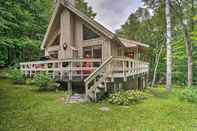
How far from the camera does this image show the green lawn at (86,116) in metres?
6.75

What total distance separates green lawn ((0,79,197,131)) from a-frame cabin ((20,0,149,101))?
6.68 feet

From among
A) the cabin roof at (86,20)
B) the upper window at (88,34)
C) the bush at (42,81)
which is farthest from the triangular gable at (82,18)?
the bush at (42,81)

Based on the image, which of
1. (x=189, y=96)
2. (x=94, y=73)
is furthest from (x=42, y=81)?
(x=189, y=96)

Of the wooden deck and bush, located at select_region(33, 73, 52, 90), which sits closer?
the wooden deck

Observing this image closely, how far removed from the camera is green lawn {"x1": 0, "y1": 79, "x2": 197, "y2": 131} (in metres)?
6.75

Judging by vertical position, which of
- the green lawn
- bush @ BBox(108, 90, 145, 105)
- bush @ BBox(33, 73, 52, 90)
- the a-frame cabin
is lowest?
the green lawn

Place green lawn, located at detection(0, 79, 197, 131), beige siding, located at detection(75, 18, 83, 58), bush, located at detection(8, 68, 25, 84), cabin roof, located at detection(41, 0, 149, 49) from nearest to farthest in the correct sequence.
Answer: green lawn, located at detection(0, 79, 197, 131) → cabin roof, located at detection(41, 0, 149, 49) → bush, located at detection(8, 68, 25, 84) → beige siding, located at detection(75, 18, 83, 58)

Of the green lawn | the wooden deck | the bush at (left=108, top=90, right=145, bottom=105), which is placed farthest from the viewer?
the wooden deck

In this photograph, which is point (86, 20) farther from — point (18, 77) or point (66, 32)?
point (18, 77)

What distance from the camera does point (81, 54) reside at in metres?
16.1

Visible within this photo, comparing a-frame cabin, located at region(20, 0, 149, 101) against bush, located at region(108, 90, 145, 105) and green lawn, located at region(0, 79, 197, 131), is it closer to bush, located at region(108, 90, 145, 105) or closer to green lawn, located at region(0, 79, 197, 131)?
bush, located at region(108, 90, 145, 105)

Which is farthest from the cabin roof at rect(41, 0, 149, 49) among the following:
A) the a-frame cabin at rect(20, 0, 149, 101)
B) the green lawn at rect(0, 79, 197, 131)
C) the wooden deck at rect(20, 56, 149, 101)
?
the green lawn at rect(0, 79, 197, 131)

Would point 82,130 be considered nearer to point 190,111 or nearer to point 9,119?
point 9,119

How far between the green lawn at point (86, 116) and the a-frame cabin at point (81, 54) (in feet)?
6.68
